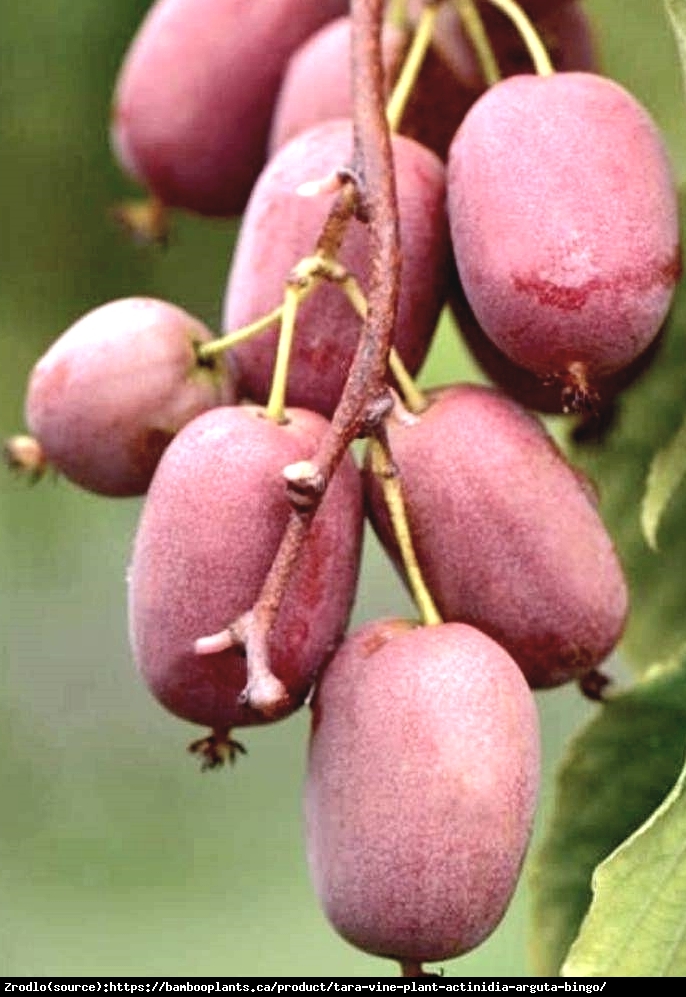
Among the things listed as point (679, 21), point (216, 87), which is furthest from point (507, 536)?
point (216, 87)

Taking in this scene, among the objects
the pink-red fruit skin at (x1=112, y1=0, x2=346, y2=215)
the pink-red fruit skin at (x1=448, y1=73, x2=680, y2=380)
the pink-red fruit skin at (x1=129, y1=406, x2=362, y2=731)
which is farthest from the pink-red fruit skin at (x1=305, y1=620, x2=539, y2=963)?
the pink-red fruit skin at (x1=112, y1=0, x2=346, y2=215)

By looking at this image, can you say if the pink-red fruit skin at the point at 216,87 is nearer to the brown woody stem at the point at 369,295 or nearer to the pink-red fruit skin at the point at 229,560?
the brown woody stem at the point at 369,295

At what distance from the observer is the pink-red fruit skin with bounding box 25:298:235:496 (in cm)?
92

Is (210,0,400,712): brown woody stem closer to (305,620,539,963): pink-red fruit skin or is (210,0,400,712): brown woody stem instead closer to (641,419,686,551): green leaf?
(305,620,539,963): pink-red fruit skin

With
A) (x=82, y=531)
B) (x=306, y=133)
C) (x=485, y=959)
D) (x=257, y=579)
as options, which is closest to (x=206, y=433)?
(x=257, y=579)

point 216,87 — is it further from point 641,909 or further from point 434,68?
point 641,909

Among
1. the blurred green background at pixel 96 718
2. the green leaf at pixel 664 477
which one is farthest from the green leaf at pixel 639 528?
the blurred green background at pixel 96 718

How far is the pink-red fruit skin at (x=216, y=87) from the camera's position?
114 cm

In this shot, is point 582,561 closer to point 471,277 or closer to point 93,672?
point 471,277

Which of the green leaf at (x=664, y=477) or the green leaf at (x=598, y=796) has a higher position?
the green leaf at (x=664, y=477)

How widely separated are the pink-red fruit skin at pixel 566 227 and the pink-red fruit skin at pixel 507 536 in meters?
0.04

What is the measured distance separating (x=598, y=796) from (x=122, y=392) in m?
0.32

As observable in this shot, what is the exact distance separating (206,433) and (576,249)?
0.52ft

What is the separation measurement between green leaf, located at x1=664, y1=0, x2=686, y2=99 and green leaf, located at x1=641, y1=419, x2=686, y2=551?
18cm
